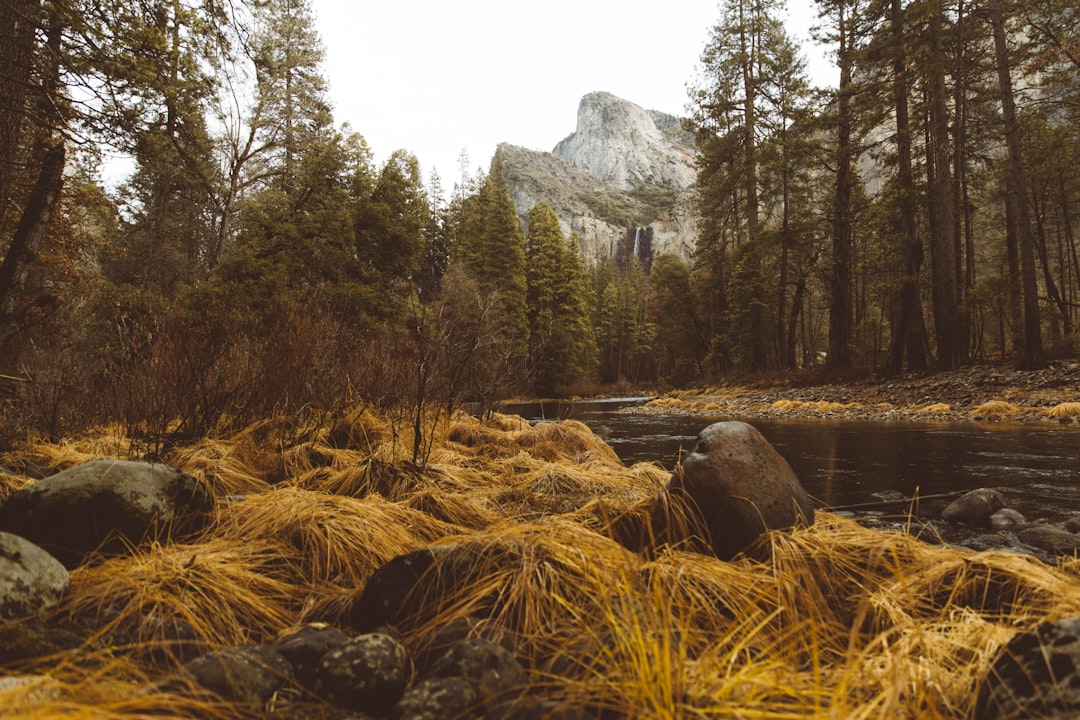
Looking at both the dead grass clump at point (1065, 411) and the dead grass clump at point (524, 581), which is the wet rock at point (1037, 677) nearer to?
the dead grass clump at point (524, 581)

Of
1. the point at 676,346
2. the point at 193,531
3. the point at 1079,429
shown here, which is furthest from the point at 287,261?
the point at 676,346

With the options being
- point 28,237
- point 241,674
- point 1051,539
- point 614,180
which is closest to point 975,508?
point 1051,539

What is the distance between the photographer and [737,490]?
236cm

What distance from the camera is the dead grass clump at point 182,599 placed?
1425mm

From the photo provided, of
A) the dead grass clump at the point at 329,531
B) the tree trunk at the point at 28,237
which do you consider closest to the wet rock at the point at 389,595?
the dead grass clump at the point at 329,531

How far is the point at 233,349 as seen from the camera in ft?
16.5

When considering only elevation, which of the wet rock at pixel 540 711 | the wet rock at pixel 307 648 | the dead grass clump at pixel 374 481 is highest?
the dead grass clump at pixel 374 481

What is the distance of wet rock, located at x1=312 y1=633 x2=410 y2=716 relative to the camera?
1.20 meters

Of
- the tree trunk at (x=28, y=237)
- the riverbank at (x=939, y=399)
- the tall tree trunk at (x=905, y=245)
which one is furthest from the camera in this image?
the tall tree trunk at (x=905, y=245)

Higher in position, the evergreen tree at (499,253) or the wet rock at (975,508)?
the evergreen tree at (499,253)

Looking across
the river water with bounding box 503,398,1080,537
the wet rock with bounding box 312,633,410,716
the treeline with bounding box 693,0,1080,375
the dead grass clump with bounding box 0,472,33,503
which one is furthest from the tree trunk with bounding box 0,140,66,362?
the treeline with bounding box 693,0,1080,375

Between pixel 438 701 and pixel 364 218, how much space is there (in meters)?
17.2

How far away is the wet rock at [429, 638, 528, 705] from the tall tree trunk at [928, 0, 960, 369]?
15000 millimetres

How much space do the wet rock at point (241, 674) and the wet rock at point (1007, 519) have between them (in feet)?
14.7
